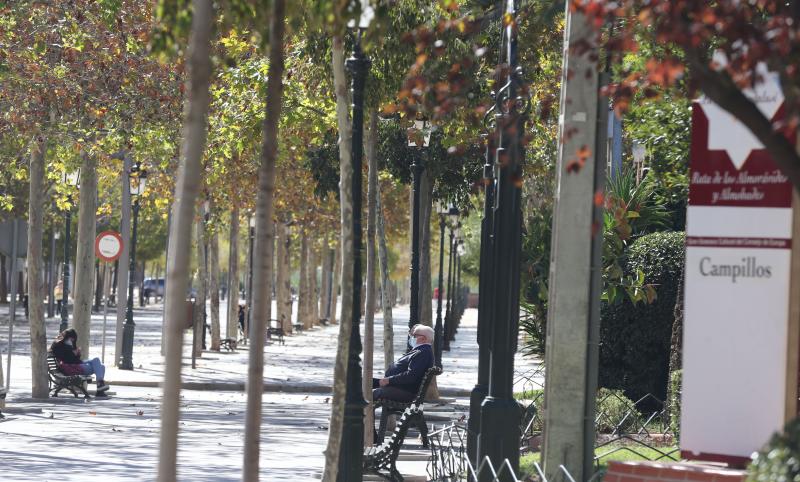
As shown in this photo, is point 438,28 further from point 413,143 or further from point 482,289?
point 413,143

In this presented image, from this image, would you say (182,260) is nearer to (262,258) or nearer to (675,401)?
(262,258)

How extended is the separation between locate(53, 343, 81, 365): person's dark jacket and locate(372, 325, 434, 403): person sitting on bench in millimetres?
8875

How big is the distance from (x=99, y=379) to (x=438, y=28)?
63.5 feet

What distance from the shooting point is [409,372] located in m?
17.1

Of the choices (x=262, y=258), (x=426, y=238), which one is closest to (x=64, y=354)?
(x=426, y=238)

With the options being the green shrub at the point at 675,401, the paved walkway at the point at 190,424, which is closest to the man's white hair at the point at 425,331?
the paved walkway at the point at 190,424

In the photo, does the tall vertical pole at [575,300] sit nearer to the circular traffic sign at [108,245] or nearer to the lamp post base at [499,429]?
the lamp post base at [499,429]

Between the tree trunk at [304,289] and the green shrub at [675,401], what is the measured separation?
4394 cm

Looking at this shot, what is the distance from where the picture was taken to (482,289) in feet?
52.1

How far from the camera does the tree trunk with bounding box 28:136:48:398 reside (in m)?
23.7

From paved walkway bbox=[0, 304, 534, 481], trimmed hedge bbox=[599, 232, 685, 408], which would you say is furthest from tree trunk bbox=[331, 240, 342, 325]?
Answer: trimmed hedge bbox=[599, 232, 685, 408]

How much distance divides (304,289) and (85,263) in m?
31.6

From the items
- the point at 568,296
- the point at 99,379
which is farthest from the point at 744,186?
the point at 99,379

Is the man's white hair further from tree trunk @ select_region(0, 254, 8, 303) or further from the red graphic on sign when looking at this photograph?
tree trunk @ select_region(0, 254, 8, 303)
